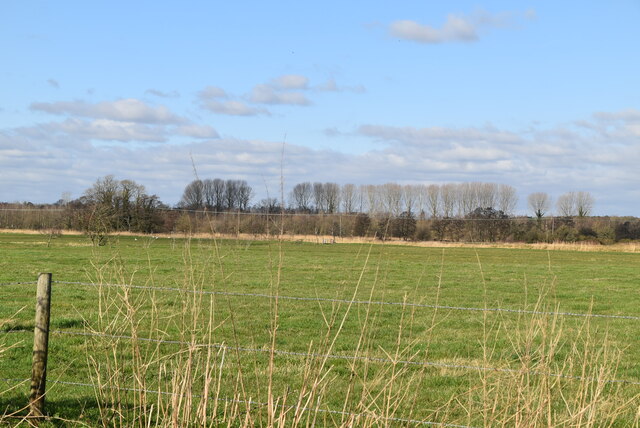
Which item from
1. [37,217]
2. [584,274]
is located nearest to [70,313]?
[584,274]

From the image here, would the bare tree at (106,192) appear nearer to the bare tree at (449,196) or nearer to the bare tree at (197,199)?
the bare tree at (197,199)

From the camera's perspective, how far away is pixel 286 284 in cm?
1584

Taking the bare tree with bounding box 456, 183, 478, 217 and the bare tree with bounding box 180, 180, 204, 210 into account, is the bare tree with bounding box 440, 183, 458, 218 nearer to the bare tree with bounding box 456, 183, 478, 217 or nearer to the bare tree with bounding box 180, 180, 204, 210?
the bare tree with bounding box 456, 183, 478, 217

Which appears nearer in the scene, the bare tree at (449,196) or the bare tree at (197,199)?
the bare tree at (197,199)

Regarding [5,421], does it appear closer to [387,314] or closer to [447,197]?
[387,314]

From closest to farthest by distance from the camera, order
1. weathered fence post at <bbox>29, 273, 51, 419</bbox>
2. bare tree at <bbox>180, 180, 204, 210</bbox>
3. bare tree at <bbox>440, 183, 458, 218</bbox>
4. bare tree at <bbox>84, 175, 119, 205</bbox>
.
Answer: bare tree at <bbox>180, 180, 204, 210</bbox>, weathered fence post at <bbox>29, 273, 51, 419</bbox>, bare tree at <bbox>84, 175, 119, 205</bbox>, bare tree at <bbox>440, 183, 458, 218</bbox>

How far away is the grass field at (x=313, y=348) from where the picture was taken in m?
3.55

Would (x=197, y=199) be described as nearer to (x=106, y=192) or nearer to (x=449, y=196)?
(x=106, y=192)

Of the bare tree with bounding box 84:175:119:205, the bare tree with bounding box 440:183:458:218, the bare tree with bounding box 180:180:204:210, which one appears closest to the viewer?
the bare tree with bounding box 180:180:204:210

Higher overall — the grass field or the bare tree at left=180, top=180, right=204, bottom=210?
the bare tree at left=180, top=180, right=204, bottom=210

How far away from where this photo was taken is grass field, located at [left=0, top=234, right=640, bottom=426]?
355 centimetres

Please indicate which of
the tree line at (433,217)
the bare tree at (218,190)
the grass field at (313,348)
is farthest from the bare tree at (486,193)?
the grass field at (313,348)

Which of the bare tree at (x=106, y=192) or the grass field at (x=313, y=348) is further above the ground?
the bare tree at (x=106, y=192)

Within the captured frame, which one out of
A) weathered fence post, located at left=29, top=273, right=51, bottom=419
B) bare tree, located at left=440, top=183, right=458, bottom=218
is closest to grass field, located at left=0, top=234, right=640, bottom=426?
weathered fence post, located at left=29, top=273, right=51, bottom=419
